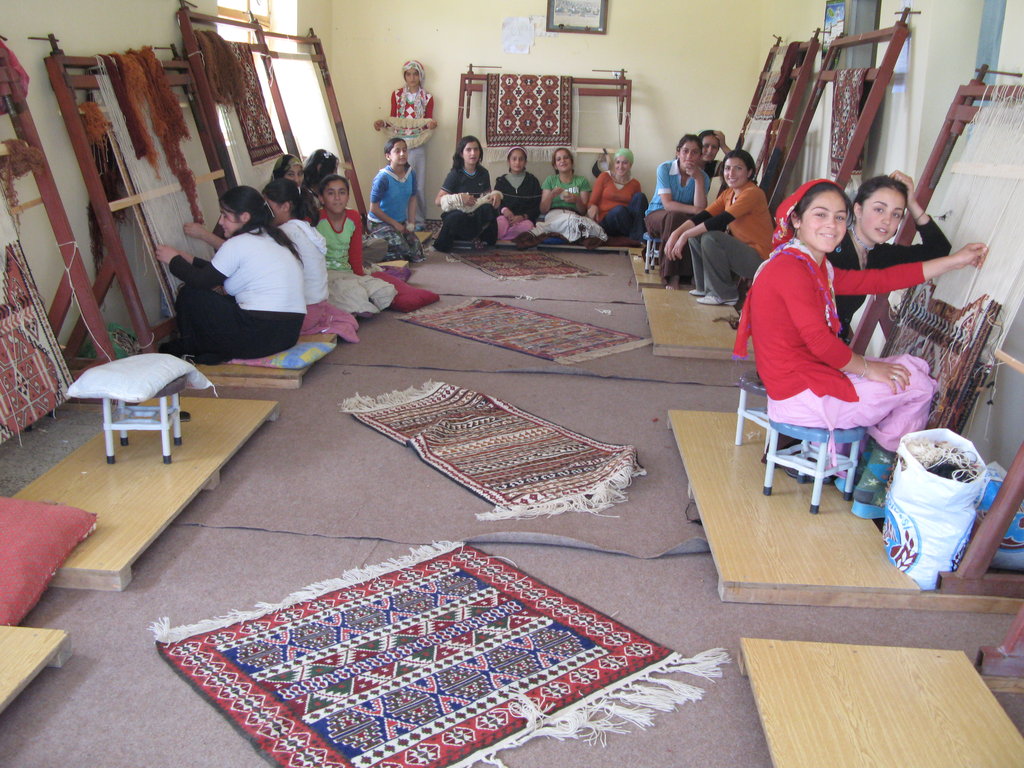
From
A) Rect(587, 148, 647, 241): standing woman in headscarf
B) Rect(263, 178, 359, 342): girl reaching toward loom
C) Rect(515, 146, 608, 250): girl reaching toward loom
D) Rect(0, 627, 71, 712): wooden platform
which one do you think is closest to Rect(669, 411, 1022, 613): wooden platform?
Rect(0, 627, 71, 712): wooden platform

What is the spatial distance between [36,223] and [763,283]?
2.69m

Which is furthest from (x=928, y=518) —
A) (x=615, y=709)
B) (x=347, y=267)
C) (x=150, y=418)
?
(x=347, y=267)

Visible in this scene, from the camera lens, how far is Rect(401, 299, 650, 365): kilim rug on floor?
14.2 ft

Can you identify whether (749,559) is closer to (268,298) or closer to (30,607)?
(30,607)

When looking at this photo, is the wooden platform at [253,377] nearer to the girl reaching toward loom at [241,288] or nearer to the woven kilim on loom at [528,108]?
the girl reaching toward loom at [241,288]

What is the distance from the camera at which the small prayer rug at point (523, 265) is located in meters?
5.96

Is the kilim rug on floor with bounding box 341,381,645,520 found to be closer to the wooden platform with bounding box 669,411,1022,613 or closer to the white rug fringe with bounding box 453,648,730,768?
the wooden platform with bounding box 669,411,1022,613

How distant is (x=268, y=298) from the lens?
3.76 m

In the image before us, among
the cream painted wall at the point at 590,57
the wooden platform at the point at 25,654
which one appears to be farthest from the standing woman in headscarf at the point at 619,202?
the wooden platform at the point at 25,654

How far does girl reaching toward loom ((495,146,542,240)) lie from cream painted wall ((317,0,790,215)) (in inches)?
31.5

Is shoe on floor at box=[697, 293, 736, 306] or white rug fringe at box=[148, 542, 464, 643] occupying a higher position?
white rug fringe at box=[148, 542, 464, 643]

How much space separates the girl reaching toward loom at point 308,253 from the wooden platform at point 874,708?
2781mm

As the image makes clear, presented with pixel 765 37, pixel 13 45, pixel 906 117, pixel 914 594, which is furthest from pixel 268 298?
pixel 765 37

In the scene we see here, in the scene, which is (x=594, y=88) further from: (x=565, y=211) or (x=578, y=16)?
(x=565, y=211)
